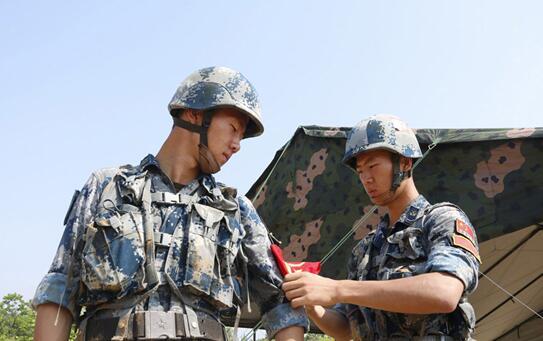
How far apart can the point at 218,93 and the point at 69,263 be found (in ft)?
2.55

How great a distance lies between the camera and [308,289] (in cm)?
235

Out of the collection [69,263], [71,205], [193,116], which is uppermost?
[193,116]

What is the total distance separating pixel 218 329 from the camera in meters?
2.14

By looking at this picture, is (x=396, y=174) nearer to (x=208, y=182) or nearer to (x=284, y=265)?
(x=284, y=265)

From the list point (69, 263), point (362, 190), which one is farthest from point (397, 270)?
point (362, 190)

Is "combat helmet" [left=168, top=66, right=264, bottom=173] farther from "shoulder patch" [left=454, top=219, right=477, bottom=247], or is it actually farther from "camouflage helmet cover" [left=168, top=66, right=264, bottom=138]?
"shoulder patch" [left=454, top=219, right=477, bottom=247]

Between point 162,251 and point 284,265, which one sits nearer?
point 162,251

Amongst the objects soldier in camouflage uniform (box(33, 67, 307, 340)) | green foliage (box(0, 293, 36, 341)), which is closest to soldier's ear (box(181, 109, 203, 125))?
soldier in camouflage uniform (box(33, 67, 307, 340))

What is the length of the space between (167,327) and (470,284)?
4.07ft

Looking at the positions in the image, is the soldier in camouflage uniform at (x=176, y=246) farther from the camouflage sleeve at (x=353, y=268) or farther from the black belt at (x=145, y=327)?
the camouflage sleeve at (x=353, y=268)

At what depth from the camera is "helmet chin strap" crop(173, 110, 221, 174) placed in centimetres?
234

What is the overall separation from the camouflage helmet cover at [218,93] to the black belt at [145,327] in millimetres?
756

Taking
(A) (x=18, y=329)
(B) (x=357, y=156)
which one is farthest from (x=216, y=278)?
(A) (x=18, y=329)

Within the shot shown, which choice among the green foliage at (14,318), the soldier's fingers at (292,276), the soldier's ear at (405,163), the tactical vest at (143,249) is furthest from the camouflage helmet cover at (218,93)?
the green foliage at (14,318)
